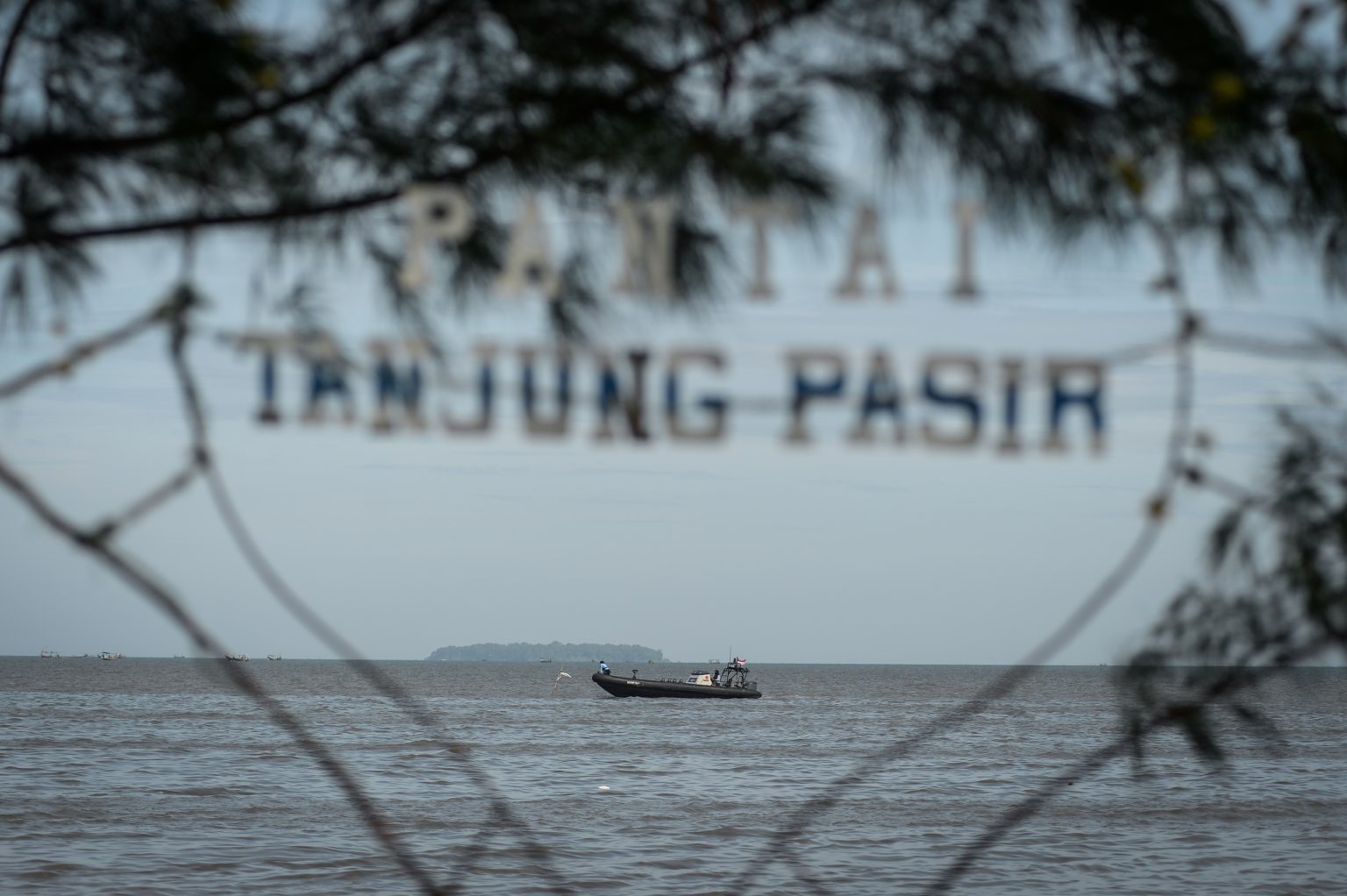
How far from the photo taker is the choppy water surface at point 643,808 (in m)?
18.6

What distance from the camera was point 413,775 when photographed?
30141 mm

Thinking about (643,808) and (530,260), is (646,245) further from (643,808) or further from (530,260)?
(643,808)

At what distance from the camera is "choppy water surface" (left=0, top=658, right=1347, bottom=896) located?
18641mm

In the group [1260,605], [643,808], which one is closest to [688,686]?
[643,808]

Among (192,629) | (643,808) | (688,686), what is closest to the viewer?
(192,629)

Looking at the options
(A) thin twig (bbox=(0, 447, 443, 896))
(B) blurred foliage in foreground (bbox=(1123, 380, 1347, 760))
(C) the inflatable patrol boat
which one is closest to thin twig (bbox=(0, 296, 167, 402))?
(A) thin twig (bbox=(0, 447, 443, 896))

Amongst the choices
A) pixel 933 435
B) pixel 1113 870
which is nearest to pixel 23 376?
pixel 933 435

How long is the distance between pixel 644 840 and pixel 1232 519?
20.0 meters

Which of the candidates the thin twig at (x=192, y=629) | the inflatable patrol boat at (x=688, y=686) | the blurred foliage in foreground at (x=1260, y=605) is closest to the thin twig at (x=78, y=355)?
the thin twig at (x=192, y=629)

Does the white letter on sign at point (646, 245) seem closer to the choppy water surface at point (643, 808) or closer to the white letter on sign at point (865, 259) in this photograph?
the white letter on sign at point (865, 259)

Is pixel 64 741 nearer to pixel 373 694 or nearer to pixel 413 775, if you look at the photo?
pixel 413 775

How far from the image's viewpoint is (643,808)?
25.4 m

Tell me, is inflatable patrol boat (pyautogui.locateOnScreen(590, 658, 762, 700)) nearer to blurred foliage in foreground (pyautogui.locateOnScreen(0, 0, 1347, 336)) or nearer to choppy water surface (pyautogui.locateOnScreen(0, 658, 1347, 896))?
choppy water surface (pyautogui.locateOnScreen(0, 658, 1347, 896))

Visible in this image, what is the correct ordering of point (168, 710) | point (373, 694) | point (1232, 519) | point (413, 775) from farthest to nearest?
point (373, 694) < point (168, 710) < point (413, 775) < point (1232, 519)
